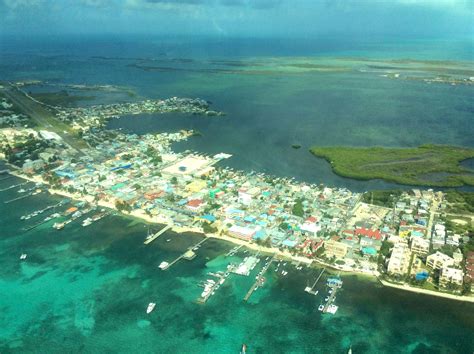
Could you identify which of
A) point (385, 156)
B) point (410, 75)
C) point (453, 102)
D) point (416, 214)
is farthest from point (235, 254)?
point (410, 75)

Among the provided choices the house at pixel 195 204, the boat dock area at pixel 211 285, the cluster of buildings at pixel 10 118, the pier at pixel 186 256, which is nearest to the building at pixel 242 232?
the pier at pixel 186 256

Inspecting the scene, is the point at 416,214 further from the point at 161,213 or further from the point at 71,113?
the point at 71,113

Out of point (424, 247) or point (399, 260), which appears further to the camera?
point (424, 247)

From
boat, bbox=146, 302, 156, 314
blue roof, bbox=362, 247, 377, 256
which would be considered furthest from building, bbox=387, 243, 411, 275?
boat, bbox=146, 302, 156, 314

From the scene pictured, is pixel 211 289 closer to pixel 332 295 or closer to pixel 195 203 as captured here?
pixel 332 295

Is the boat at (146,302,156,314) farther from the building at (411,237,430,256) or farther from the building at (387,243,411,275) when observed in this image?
the building at (411,237,430,256)

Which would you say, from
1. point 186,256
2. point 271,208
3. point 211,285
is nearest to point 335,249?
point 271,208
